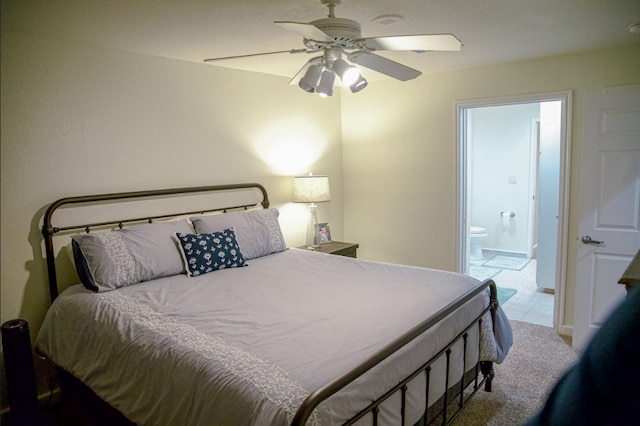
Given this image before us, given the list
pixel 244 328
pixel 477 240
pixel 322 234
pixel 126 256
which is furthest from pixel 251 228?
pixel 477 240

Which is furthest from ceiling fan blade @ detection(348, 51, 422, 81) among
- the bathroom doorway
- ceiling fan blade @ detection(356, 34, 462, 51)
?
the bathroom doorway

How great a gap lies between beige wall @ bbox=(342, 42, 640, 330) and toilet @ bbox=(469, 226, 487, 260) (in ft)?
7.00

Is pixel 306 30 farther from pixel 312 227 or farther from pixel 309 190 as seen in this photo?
pixel 312 227

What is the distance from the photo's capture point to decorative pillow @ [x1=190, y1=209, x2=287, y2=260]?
10.6ft

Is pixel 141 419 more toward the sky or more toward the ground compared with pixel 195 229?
more toward the ground

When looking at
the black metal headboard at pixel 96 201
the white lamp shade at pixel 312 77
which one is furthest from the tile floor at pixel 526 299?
the white lamp shade at pixel 312 77

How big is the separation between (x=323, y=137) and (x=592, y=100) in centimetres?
249

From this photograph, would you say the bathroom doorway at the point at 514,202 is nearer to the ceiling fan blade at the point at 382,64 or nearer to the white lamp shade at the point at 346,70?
the ceiling fan blade at the point at 382,64

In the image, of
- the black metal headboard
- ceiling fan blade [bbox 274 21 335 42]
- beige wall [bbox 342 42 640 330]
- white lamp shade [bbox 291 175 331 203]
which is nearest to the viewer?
ceiling fan blade [bbox 274 21 335 42]

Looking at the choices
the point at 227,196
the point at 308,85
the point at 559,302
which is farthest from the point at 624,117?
the point at 227,196

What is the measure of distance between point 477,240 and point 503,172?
1.08 m

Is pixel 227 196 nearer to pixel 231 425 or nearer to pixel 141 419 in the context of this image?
pixel 141 419

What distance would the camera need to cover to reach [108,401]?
6.76 ft

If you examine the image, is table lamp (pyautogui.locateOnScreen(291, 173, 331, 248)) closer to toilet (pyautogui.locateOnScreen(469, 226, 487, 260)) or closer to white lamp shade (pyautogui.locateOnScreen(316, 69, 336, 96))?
white lamp shade (pyautogui.locateOnScreen(316, 69, 336, 96))
